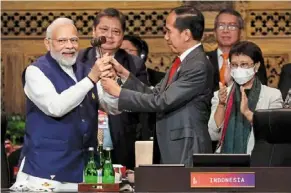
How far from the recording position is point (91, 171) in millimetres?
3936

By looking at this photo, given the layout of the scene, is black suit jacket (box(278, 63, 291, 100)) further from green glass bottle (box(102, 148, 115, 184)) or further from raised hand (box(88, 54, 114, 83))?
green glass bottle (box(102, 148, 115, 184))

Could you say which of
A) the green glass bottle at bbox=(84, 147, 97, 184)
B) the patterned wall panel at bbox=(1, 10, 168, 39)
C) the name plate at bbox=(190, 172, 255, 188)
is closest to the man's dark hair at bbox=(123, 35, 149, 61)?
the patterned wall panel at bbox=(1, 10, 168, 39)

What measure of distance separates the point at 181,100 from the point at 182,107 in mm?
69

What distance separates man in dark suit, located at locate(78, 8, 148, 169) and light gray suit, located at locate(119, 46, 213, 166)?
Answer: 3.13ft

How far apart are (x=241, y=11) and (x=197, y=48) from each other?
8.48ft

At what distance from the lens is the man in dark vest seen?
425 cm

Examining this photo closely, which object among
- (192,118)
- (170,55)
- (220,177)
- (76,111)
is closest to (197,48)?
(192,118)

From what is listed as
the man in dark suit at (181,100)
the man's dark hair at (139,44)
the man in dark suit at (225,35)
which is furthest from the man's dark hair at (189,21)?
the man's dark hair at (139,44)

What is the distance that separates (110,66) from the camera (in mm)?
4336

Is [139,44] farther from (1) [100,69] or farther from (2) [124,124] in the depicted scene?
(1) [100,69]

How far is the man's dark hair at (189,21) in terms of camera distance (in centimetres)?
454

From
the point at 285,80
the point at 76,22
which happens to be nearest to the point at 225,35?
the point at 285,80

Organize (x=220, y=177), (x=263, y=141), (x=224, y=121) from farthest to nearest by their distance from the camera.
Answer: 1. (x=224, y=121)
2. (x=263, y=141)
3. (x=220, y=177)

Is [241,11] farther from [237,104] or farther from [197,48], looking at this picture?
[197,48]
